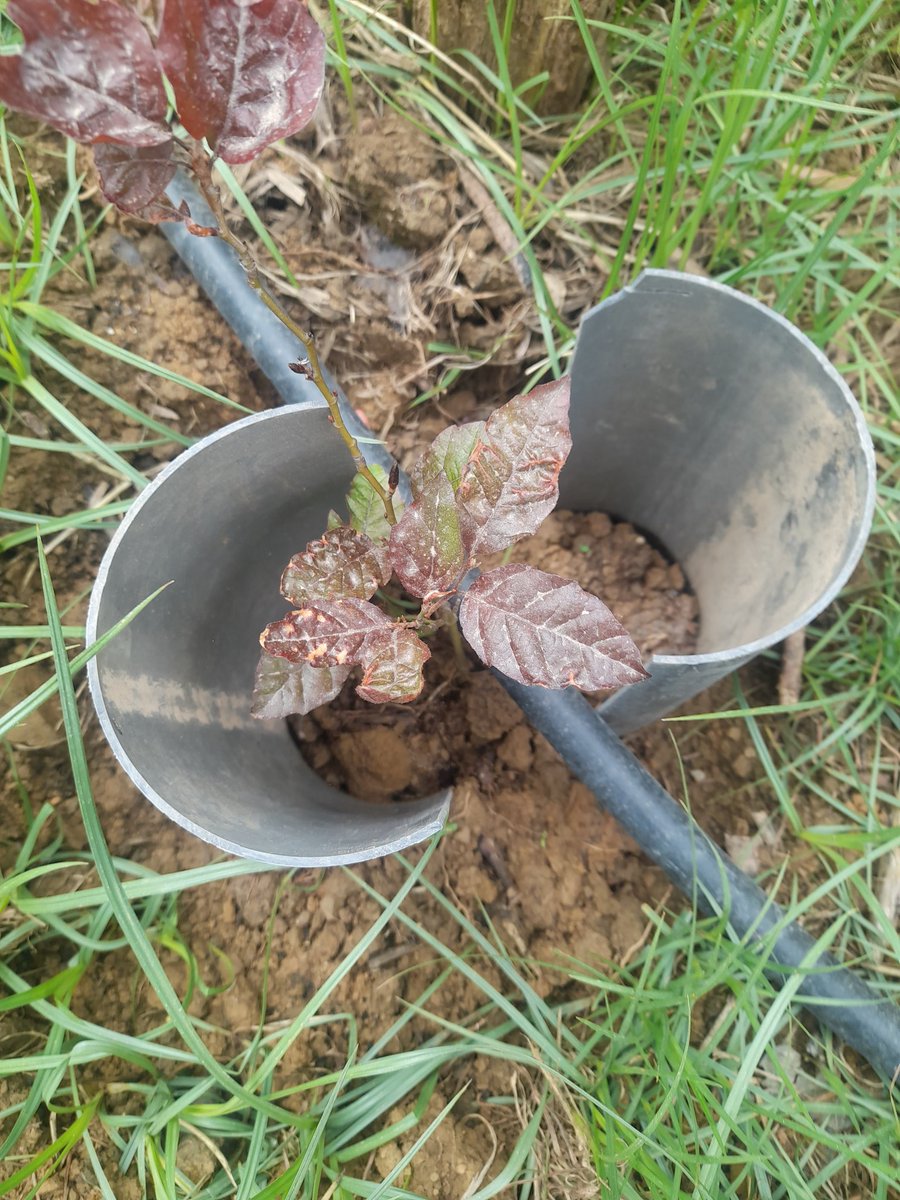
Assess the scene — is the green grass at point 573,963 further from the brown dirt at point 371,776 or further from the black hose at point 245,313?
the black hose at point 245,313

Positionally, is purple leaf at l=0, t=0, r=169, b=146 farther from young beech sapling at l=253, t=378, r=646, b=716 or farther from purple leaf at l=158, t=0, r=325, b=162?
young beech sapling at l=253, t=378, r=646, b=716

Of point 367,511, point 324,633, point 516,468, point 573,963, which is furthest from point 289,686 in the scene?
point 573,963

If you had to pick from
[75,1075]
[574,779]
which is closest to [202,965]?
[75,1075]

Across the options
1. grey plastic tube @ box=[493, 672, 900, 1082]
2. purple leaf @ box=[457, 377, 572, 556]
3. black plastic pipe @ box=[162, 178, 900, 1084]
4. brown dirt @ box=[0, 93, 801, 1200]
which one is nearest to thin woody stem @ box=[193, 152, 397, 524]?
purple leaf @ box=[457, 377, 572, 556]

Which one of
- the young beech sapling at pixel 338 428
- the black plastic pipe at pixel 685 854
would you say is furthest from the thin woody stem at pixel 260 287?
the black plastic pipe at pixel 685 854

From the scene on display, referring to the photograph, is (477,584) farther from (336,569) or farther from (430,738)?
(430,738)
